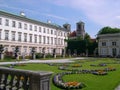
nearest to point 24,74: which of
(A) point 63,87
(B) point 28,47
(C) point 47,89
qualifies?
(C) point 47,89

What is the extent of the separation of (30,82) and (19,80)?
603mm

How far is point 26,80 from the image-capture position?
23.8 ft

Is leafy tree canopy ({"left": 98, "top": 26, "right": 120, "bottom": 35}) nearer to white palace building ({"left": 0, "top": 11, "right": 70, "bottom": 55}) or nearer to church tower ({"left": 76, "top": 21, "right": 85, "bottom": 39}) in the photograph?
church tower ({"left": 76, "top": 21, "right": 85, "bottom": 39})

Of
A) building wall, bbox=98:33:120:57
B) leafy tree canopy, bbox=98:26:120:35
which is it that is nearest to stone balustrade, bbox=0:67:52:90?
building wall, bbox=98:33:120:57

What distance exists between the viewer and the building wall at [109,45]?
7774 cm

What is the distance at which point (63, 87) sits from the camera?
11117 mm

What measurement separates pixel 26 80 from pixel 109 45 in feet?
248

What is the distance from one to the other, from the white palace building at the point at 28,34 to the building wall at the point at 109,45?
1506cm

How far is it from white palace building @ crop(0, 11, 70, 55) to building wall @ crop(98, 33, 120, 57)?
49.4 feet

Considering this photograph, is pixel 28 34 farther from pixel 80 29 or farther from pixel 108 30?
pixel 80 29

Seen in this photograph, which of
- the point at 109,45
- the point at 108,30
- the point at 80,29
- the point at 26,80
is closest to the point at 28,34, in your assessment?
the point at 109,45

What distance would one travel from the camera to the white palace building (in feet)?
170

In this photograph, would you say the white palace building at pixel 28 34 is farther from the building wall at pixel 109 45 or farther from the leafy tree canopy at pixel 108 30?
the leafy tree canopy at pixel 108 30

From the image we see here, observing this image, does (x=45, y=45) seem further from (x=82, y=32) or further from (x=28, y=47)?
(x=82, y=32)
